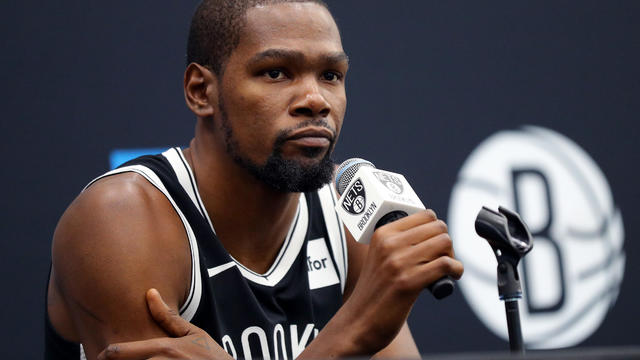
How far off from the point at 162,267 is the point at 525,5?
5.56 feet

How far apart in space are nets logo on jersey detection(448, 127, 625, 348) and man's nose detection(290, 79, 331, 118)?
1.02 metres

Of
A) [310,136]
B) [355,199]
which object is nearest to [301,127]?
[310,136]

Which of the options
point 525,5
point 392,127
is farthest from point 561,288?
point 525,5

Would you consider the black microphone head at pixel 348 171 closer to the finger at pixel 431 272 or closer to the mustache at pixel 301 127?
the mustache at pixel 301 127

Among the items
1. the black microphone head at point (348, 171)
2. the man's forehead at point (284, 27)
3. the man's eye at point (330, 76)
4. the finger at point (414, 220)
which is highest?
the man's forehead at point (284, 27)

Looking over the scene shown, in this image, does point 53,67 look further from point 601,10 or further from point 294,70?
point 601,10

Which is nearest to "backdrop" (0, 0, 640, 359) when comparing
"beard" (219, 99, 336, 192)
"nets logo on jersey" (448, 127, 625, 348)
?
"nets logo on jersey" (448, 127, 625, 348)

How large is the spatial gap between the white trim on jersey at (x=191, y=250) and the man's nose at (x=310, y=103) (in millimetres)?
309

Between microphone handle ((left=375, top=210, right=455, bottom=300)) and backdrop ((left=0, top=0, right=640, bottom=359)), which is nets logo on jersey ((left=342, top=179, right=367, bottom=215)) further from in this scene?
backdrop ((left=0, top=0, right=640, bottom=359))

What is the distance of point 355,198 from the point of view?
1.08m

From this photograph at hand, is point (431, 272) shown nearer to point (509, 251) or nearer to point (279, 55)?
point (509, 251)

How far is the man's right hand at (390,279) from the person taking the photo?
3.13ft

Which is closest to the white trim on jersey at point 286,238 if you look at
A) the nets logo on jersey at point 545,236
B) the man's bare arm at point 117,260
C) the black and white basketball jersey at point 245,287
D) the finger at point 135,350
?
the black and white basketball jersey at point 245,287

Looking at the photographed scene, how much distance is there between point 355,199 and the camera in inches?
42.6
